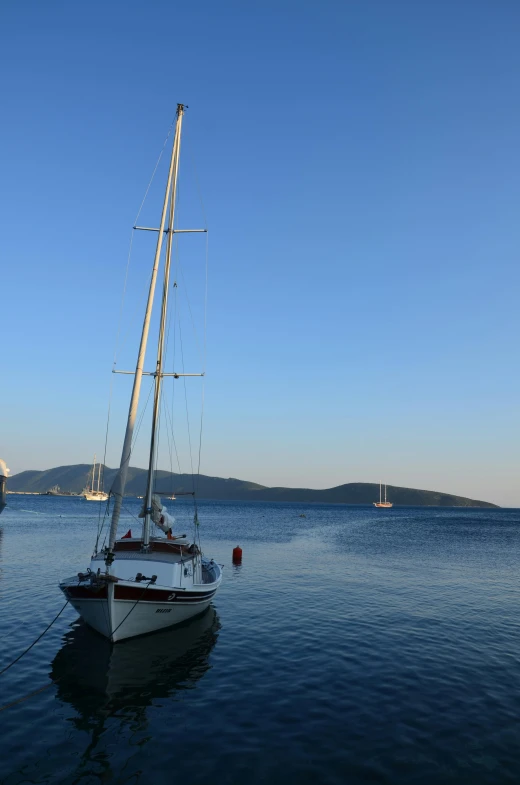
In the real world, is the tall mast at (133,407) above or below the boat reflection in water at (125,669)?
above

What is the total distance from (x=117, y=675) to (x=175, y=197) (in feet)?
77.6

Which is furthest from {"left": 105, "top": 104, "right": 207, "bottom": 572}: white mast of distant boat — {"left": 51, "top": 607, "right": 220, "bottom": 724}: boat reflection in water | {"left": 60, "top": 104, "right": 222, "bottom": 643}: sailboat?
{"left": 51, "top": 607, "right": 220, "bottom": 724}: boat reflection in water

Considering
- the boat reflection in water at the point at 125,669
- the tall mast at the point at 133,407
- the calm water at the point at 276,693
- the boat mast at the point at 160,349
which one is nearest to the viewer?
the calm water at the point at 276,693

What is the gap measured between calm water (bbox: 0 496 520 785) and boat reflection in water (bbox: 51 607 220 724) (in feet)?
0.26

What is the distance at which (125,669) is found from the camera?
17531mm

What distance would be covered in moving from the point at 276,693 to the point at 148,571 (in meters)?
8.09

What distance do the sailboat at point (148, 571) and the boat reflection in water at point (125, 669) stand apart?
75 centimetres

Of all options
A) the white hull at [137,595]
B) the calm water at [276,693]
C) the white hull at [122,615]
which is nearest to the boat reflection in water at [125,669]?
the calm water at [276,693]

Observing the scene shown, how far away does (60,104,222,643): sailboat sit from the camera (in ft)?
63.0

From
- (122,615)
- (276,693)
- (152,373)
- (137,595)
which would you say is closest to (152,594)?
(137,595)

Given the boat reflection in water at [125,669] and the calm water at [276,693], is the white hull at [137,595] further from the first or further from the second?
the calm water at [276,693]

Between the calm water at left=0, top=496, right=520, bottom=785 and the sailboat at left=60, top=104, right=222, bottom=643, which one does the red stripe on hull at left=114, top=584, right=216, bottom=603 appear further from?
the calm water at left=0, top=496, right=520, bottom=785

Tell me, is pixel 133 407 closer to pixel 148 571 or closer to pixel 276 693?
pixel 148 571

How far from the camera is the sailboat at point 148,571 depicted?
63.0 feet
